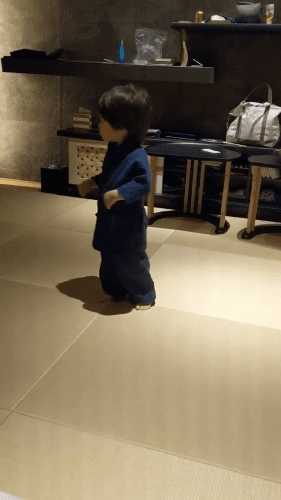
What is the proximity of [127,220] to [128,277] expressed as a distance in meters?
0.32

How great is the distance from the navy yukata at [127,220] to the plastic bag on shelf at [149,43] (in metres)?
2.56

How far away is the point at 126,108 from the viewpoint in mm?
2461

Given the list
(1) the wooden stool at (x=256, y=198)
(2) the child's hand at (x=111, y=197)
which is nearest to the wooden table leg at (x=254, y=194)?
(1) the wooden stool at (x=256, y=198)

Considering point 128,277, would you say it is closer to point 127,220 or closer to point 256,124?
point 127,220

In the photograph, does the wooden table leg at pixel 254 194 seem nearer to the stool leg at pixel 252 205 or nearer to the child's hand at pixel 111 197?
the stool leg at pixel 252 205

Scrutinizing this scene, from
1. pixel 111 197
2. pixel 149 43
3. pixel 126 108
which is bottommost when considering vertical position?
pixel 111 197

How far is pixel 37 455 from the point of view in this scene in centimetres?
175

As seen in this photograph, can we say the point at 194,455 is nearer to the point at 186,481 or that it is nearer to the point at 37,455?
the point at 186,481

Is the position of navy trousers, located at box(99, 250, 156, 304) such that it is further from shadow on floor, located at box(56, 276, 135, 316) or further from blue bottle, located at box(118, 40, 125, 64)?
blue bottle, located at box(118, 40, 125, 64)

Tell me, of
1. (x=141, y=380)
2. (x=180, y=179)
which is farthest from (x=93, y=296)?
(x=180, y=179)

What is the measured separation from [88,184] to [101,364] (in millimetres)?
990

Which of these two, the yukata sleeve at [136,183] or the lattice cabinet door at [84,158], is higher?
the yukata sleeve at [136,183]

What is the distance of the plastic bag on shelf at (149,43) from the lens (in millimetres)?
4832

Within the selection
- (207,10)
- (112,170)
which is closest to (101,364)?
(112,170)
